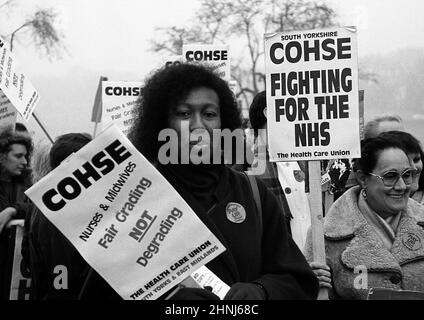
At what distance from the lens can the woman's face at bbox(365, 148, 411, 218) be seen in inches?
137

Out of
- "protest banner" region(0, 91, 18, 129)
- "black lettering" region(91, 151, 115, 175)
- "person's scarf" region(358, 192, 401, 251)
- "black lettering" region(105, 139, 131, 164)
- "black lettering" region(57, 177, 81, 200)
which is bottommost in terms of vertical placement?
"person's scarf" region(358, 192, 401, 251)

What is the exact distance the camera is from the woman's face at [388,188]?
347 centimetres

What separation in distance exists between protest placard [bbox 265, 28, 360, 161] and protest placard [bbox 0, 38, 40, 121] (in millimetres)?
2288

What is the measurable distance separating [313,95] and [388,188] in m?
0.59

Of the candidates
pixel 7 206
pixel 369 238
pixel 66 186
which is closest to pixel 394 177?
pixel 369 238

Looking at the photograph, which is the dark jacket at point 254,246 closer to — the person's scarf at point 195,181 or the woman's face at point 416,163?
the person's scarf at point 195,181

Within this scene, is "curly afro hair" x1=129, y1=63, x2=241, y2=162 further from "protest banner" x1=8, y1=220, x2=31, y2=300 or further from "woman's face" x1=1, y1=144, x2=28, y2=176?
"woman's face" x1=1, y1=144, x2=28, y2=176

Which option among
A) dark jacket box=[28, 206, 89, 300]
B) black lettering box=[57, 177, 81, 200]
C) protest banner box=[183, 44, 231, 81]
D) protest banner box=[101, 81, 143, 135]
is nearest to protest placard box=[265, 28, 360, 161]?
dark jacket box=[28, 206, 89, 300]

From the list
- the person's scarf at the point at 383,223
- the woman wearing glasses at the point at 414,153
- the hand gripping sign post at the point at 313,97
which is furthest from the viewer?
the woman wearing glasses at the point at 414,153

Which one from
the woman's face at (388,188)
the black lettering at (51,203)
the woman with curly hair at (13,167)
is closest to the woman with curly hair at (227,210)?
the black lettering at (51,203)

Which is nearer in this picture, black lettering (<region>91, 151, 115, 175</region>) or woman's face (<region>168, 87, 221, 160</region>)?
black lettering (<region>91, 151, 115, 175</region>)
